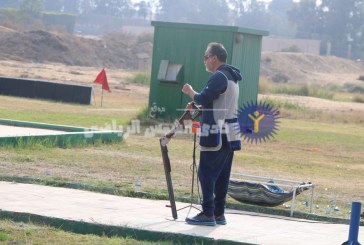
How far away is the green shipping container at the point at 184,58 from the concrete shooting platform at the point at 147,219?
43.2 ft

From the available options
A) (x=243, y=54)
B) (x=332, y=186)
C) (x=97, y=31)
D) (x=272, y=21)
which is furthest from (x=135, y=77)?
(x=272, y=21)

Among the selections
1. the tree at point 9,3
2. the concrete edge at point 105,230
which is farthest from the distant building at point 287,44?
the concrete edge at point 105,230

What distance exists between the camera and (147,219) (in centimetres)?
963

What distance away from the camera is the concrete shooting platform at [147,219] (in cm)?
899

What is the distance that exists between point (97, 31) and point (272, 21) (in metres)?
29.0

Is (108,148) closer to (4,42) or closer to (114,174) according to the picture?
(114,174)

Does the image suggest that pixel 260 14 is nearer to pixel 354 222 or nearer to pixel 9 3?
pixel 9 3

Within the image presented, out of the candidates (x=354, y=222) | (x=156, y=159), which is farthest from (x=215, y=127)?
(x=156, y=159)

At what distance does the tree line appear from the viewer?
12569 centimetres

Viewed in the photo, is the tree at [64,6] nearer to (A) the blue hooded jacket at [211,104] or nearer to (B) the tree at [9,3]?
(B) the tree at [9,3]

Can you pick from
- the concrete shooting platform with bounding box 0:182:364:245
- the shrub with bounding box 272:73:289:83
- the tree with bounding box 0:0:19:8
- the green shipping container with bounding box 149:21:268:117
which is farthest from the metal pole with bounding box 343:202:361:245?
the tree with bounding box 0:0:19:8

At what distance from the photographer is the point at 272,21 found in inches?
5930

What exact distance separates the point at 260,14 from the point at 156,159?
137 meters

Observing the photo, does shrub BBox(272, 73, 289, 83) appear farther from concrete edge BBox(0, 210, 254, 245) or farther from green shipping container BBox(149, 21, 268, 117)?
concrete edge BBox(0, 210, 254, 245)
